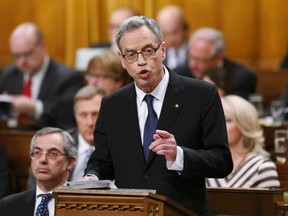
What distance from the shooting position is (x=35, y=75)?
28.4ft

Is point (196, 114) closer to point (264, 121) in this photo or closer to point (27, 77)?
point (264, 121)

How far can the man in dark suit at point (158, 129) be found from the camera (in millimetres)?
3848

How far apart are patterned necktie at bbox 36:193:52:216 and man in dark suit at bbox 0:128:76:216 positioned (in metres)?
0.02

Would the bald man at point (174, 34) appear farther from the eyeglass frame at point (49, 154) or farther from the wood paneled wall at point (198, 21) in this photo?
the eyeglass frame at point (49, 154)

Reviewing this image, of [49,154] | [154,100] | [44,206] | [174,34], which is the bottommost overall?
[44,206]

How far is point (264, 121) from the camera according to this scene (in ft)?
23.9

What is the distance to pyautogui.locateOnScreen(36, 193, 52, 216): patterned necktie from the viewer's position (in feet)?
16.3

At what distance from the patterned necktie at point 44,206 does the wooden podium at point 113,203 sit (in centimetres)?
132

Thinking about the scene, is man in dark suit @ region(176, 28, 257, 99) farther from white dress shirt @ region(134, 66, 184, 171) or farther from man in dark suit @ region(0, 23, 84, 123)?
white dress shirt @ region(134, 66, 184, 171)

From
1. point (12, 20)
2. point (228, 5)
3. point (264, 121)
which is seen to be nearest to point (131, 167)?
point (264, 121)

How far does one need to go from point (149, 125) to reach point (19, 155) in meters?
2.71

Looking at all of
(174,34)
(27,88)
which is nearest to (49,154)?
(27,88)

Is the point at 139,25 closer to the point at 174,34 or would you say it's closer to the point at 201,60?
the point at 201,60

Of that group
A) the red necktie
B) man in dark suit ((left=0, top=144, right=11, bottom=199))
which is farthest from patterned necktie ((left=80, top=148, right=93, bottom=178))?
the red necktie
